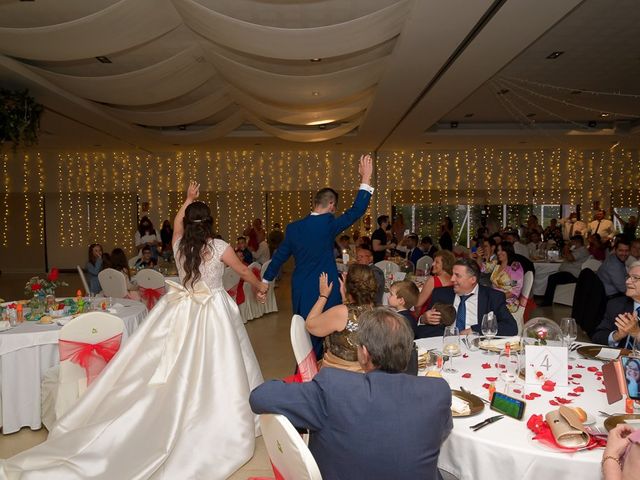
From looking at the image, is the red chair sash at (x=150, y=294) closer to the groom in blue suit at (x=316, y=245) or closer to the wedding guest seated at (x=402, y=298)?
the groom in blue suit at (x=316, y=245)

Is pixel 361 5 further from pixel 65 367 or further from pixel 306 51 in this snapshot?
pixel 65 367

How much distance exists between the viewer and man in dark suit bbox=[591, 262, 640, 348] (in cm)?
287

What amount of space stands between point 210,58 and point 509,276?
477cm

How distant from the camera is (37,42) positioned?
18.6ft

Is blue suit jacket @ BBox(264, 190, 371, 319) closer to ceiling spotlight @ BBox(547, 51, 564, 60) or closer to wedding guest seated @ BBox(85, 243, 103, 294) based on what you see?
wedding guest seated @ BBox(85, 243, 103, 294)

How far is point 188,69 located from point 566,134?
9411 mm

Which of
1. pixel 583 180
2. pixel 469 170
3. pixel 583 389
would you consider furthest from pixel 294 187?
pixel 583 389

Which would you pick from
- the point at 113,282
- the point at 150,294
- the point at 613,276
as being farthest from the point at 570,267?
the point at 113,282

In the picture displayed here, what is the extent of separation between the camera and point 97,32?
218 inches

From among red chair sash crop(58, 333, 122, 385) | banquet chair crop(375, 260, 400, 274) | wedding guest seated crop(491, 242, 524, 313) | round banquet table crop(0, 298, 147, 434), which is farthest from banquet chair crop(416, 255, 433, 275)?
round banquet table crop(0, 298, 147, 434)

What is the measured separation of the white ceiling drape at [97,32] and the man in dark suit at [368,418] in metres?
4.69

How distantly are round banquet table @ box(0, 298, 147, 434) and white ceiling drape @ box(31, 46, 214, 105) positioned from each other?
4019 millimetres

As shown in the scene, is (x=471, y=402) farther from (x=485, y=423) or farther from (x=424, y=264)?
(x=424, y=264)

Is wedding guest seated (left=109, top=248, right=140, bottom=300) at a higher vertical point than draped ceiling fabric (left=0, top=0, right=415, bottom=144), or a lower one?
lower
